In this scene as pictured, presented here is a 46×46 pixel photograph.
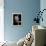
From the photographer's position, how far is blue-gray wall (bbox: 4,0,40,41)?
17.3ft

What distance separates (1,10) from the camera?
5.29m

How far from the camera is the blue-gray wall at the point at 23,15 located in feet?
17.3

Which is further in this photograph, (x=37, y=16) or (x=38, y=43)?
(x=37, y=16)

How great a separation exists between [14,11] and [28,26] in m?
0.81

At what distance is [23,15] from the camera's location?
17.5 ft

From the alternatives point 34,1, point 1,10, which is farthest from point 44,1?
point 1,10

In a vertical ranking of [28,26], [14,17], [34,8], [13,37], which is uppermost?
[34,8]

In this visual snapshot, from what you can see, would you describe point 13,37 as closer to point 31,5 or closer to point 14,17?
point 14,17

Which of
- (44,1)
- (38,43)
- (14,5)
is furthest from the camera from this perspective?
(14,5)

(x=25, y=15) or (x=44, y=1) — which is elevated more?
(x=44, y=1)

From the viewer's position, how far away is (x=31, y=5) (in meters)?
5.30

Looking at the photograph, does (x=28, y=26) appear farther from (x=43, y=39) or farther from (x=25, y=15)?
(x=43, y=39)

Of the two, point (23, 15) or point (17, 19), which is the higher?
point (23, 15)

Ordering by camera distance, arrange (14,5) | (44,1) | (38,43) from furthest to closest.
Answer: (14,5), (44,1), (38,43)
